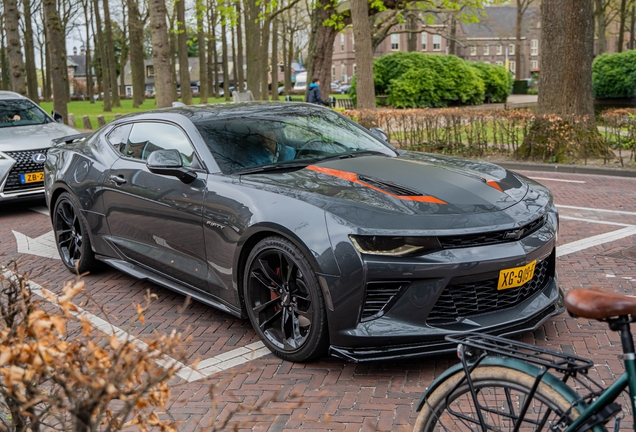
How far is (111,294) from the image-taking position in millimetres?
6090

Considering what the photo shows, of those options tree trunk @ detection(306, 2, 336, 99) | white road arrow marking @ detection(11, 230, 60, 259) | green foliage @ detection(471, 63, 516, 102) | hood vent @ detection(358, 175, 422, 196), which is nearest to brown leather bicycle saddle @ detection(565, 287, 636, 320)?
hood vent @ detection(358, 175, 422, 196)

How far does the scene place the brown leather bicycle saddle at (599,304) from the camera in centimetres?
217

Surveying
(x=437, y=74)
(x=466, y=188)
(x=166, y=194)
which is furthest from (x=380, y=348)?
(x=437, y=74)

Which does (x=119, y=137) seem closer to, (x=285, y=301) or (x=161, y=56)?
(x=285, y=301)

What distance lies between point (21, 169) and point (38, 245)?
234cm

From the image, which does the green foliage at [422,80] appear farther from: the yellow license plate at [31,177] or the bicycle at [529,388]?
the bicycle at [529,388]

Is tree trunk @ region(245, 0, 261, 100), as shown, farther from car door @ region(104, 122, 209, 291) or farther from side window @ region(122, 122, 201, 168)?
car door @ region(104, 122, 209, 291)

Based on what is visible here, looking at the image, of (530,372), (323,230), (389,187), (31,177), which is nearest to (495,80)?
(31,177)

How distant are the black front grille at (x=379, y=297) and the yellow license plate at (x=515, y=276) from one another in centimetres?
57

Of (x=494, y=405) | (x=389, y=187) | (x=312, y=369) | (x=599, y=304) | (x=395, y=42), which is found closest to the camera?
(x=599, y=304)

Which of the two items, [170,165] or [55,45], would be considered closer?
[170,165]

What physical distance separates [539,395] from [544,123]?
11734 millimetres

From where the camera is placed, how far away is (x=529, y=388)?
2.38 meters

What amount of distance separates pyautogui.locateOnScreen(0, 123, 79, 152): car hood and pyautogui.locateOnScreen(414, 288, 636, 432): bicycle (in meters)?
8.97
